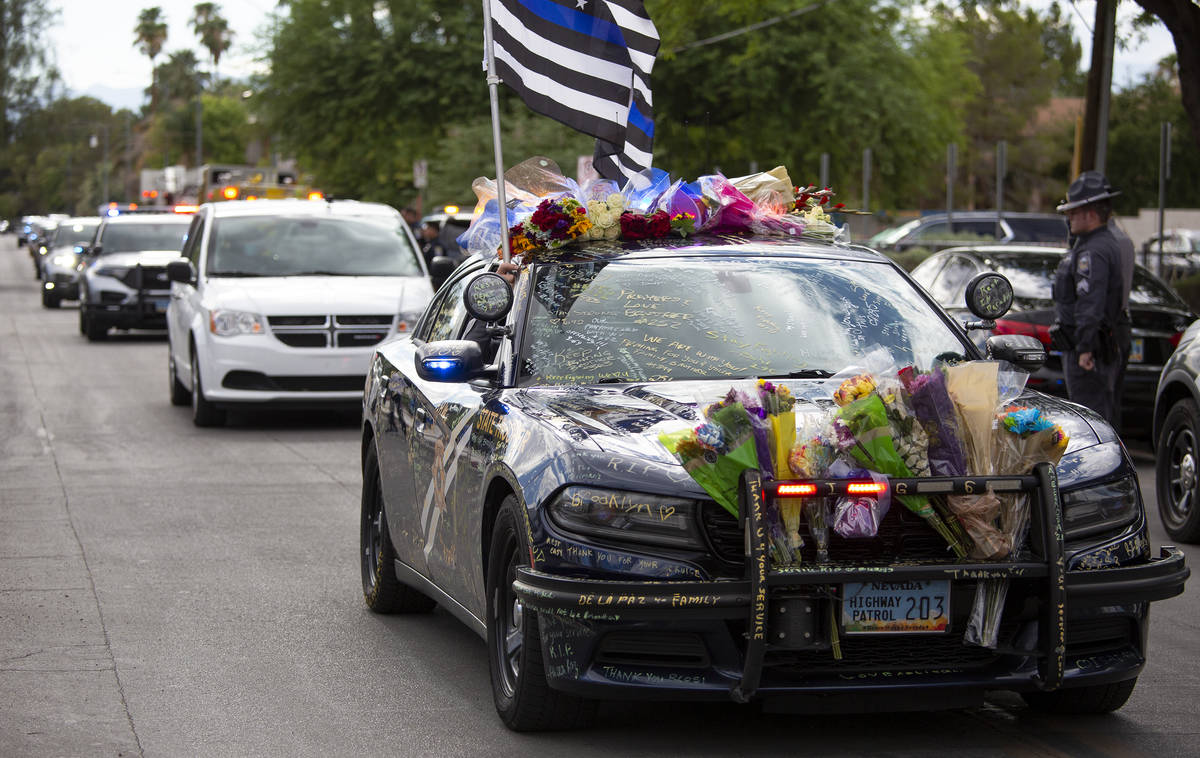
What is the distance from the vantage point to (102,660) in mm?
6852

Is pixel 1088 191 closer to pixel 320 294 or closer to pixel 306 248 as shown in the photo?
pixel 320 294

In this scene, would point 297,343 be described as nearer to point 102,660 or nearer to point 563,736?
point 102,660

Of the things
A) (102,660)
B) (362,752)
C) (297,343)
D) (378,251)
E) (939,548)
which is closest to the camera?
(939,548)

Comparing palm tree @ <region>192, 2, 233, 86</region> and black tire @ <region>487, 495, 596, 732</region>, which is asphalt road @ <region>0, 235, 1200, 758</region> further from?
palm tree @ <region>192, 2, 233, 86</region>

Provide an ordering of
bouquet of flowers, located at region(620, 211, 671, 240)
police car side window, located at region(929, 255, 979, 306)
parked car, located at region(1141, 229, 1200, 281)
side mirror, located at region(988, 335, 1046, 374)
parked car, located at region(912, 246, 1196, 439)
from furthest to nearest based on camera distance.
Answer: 1. parked car, located at region(1141, 229, 1200, 281)
2. police car side window, located at region(929, 255, 979, 306)
3. parked car, located at region(912, 246, 1196, 439)
4. bouquet of flowers, located at region(620, 211, 671, 240)
5. side mirror, located at region(988, 335, 1046, 374)

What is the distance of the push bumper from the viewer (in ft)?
16.1

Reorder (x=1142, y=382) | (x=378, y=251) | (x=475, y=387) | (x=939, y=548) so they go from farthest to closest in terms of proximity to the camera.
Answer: (x=378, y=251) < (x=1142, y=382) < (x=475, y=387) < (x=939, y=548)

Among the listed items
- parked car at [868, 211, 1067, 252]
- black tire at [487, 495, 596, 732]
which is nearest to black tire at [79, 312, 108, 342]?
parked car at [868, 211, 1067, 252]

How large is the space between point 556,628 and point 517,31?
390 cm

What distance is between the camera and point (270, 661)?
683cm

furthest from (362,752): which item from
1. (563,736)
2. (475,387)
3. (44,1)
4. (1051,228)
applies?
(44,1)

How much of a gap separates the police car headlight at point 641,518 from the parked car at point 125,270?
22361 millimetres

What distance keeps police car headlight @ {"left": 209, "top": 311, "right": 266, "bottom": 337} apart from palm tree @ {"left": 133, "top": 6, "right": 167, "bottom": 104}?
125821 millimetres

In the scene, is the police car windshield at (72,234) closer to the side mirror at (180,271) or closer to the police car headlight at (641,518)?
the side mirror at (180,271)
